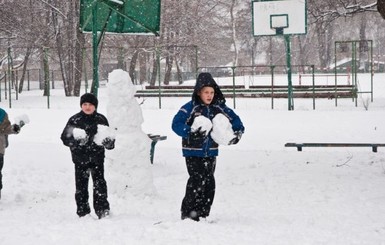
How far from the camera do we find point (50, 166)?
35.4 ft

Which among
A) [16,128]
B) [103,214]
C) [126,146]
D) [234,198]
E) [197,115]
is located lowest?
[234,198]

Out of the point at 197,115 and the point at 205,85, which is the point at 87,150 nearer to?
the point at 197,115

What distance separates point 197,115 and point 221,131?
0.30 metres

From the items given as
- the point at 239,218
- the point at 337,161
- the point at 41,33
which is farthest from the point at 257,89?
the point at 239,218

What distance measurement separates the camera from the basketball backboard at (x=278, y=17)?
2310 cm

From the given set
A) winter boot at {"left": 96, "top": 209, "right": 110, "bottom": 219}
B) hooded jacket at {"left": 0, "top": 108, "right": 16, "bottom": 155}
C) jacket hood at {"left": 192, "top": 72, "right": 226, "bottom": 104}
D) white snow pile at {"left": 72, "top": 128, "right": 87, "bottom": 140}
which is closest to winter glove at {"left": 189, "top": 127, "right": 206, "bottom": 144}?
jacket hood at {"left": 192, "top": 72, "right": 226, "bottom": 104}

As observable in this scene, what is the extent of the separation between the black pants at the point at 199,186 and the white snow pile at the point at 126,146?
1710 mm

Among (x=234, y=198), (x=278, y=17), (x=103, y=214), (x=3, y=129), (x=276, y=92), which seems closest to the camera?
(x=103, y=214)

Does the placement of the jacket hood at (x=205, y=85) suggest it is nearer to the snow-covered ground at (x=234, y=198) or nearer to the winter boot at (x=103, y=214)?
the snow-covered ground at (x=234, y=198)

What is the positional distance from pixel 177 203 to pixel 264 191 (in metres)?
1.45

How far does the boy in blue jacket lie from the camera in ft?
19.8

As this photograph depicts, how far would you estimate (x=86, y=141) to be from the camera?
6.38 meters

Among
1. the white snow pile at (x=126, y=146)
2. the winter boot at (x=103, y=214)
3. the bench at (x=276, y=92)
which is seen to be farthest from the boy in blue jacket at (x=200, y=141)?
the bench at (x=276, y=92)

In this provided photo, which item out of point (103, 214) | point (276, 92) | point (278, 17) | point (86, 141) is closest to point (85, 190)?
point (103, 214)
